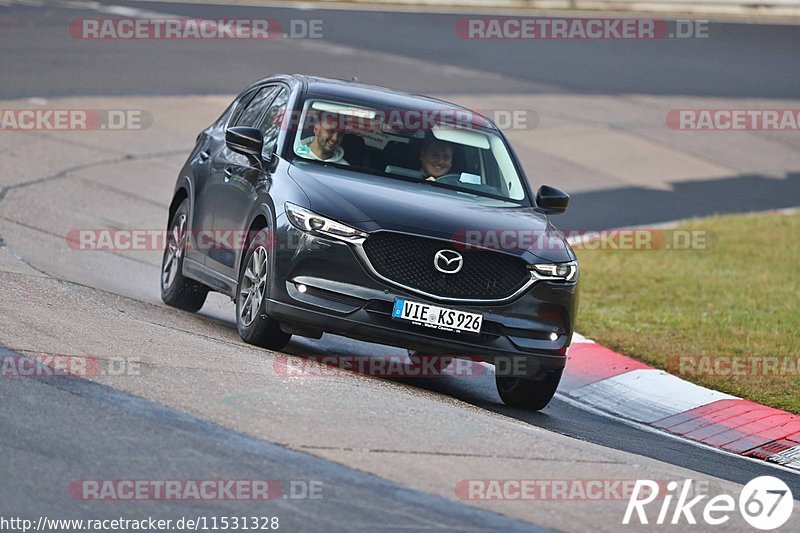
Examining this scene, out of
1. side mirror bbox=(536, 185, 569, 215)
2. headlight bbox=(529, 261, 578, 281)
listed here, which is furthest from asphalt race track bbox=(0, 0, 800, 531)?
side mirror bbox=(536, 185, 569, 215)

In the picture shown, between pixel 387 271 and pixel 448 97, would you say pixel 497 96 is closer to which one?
pixel 448 97

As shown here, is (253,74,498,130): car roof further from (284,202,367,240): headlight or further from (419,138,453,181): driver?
(284,202,367,240): headlight

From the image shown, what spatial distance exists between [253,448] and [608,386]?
16.3 ft

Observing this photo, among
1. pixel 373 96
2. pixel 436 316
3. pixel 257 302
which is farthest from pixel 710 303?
pixel 257 302

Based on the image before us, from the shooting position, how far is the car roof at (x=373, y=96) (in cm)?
1052

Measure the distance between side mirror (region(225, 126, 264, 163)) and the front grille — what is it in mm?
1481

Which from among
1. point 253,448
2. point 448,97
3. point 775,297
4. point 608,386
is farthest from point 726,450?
point 448,97

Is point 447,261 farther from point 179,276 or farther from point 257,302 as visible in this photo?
point 179,276

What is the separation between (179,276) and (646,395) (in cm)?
364

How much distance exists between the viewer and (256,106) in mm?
11320

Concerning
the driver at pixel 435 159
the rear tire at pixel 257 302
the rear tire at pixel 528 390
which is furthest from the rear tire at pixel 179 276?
the rear tire at pixel 528 390

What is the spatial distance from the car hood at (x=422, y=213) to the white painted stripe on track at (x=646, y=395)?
1649mm

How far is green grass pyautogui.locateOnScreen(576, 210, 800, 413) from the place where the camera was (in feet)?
39.0

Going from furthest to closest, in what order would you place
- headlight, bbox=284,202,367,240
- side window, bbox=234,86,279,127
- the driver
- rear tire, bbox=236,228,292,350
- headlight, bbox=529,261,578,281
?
side window, bbox=234,86,279,127 → the driver → rear tire, bbox=236,228,292,350 → headlight, bbox=529,261,578,281 → headlight, bbox=284,202,367,240
